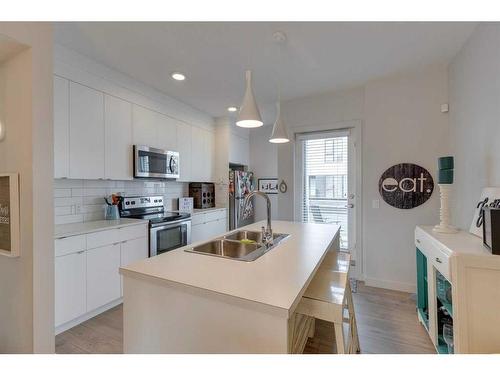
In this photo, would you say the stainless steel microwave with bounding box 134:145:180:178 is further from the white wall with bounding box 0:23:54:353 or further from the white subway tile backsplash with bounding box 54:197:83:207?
the white wall with bounding box 0:23:54:353

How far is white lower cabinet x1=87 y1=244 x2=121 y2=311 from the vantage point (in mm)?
2291

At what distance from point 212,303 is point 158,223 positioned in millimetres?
2081

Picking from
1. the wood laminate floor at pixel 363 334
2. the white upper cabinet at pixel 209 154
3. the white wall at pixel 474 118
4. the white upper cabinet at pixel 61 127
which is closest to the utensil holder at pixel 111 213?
the white upper cabinet at pixel 61 127

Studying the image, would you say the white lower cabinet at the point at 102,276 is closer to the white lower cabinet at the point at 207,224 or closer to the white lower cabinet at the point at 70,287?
the white lower cabinet at the point at 70,287

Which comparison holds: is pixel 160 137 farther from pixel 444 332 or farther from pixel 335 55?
pixel 444 332

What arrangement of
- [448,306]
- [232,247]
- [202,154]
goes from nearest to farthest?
[448,306] < [232,247] < [202,154]

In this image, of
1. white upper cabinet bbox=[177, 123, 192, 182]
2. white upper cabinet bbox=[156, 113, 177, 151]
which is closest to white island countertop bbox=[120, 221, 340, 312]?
white upper cabinet bbox=[156, 113, 177, 151]

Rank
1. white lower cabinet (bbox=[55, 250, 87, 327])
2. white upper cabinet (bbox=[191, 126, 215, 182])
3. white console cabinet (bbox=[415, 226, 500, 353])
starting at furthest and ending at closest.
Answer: white upper cabinet (bbox=[191, 126, 215, 182]) → white lower cabinet (bbox=[55, 250, 87, 327]) → white console cabinet (bbox=[415, 226, 500, 353])

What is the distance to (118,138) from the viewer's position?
2871 mm

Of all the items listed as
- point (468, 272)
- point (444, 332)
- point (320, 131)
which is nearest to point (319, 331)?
point (444, 332)

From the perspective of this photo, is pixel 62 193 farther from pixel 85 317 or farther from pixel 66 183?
pixel 85 317

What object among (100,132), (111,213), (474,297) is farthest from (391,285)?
(100,132)

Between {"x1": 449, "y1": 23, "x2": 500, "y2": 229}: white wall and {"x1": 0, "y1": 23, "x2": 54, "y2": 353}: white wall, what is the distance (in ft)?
9.90
